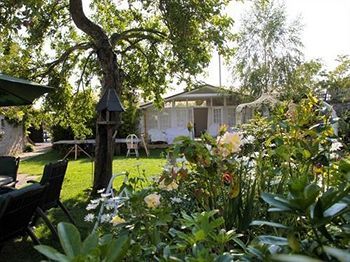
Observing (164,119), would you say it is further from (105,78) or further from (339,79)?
(105,78)

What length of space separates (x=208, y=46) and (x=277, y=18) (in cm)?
1646

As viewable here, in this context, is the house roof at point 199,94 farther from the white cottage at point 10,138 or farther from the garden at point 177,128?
the white cottage at point 10,138

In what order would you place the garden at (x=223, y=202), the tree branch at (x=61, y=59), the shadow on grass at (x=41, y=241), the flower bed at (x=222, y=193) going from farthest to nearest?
the tree branch at (x=61, y=59)
the shadow on grass at (x=41, y=241)
the flower bed at (x=222, y=193)
the garden at (x=223, y=202)

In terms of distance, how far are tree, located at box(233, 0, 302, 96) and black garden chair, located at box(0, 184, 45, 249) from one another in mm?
20579

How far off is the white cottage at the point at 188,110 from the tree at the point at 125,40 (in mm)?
11927

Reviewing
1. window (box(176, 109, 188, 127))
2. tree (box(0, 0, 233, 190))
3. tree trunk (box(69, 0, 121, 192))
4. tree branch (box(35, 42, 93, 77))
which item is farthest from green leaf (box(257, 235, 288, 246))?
window (box(176, 109, 188, 127))

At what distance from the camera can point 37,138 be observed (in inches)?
1208

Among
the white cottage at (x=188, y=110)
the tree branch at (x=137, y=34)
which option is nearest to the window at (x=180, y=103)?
the white cottage at (x=188, y=110)

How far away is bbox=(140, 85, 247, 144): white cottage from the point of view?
945 inches

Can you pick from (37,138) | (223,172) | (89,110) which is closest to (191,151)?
(223,172)

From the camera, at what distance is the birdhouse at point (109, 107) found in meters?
7.94

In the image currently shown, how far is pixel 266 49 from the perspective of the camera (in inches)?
982

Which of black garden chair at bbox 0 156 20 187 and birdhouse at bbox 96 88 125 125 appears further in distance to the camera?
birdhouse at bbox 96 88 125 125

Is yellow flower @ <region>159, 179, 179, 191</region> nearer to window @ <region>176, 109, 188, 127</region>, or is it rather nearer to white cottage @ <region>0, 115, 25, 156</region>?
white cottage @ <region>0, 115, 25, 156</region>
